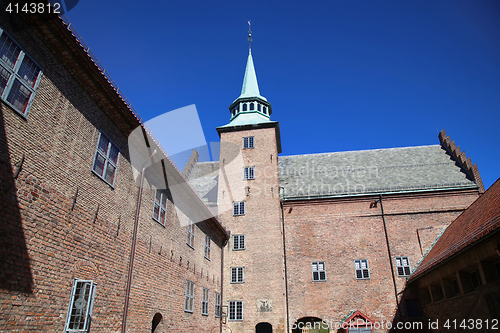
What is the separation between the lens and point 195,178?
3325 cm

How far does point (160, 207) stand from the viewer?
14.6m

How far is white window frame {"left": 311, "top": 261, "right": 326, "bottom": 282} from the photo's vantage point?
2531 cm

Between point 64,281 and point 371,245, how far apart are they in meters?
22.5

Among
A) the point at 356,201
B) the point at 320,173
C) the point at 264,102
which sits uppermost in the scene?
the point at 264,102

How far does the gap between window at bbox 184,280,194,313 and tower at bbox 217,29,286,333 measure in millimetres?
8008

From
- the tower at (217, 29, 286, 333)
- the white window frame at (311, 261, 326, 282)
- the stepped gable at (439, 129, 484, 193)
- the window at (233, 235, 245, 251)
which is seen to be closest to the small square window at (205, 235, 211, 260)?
the tower at (217, 29, 286, 333)

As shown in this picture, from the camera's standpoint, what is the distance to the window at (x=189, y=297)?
16.0 meters

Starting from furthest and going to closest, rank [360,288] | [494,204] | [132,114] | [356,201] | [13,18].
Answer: [356,201], [360,288], [494,204], [132,114], [13,18]

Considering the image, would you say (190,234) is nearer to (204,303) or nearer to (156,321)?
(204,303)

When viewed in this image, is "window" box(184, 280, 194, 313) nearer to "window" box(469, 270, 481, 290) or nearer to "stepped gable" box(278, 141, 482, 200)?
"window" box(469, 270, 481, 290)

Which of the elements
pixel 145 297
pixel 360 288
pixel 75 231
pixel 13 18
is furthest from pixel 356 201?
pixel 13 18

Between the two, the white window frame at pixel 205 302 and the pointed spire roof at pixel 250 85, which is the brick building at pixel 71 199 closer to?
the white window frame at pixel 205 302

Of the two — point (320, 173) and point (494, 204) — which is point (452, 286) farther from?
point (320, 173)

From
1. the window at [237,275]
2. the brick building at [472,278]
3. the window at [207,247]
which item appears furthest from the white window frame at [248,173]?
the brick building at [472,278]
